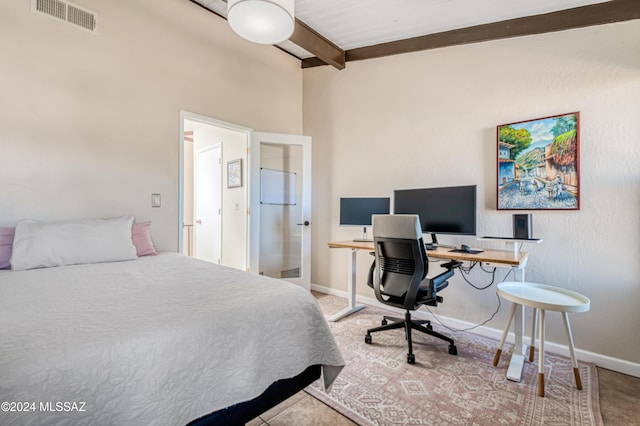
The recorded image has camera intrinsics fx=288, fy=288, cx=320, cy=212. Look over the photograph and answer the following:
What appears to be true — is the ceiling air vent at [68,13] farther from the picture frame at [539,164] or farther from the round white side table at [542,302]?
the round white side table at [542,302]

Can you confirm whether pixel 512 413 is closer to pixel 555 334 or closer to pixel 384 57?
pixel 555 334

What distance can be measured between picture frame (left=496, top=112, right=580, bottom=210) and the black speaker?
0.66ft

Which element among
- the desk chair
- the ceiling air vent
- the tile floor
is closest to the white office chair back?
the desk chair

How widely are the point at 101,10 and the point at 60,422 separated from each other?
3.03 meters

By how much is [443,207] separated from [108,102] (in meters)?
3.09

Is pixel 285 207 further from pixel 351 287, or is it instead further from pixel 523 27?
pixel 523 27

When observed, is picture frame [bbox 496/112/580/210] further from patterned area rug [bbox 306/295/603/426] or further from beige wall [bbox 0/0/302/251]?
beige wall [bbox 0/0/302/251]

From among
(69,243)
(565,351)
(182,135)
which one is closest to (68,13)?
(182,135)

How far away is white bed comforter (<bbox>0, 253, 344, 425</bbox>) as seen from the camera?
30.7 inches

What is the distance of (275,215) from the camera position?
12.8ft

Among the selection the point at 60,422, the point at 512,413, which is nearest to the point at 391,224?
the point at 512,413

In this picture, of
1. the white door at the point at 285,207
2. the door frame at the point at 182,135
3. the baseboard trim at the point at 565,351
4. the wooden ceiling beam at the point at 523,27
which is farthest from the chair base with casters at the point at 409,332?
the wooden ceiling beam at the point at 523,27

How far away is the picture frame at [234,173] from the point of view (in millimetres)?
3869

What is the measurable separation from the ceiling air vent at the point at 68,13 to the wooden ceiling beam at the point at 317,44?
1677 mm
